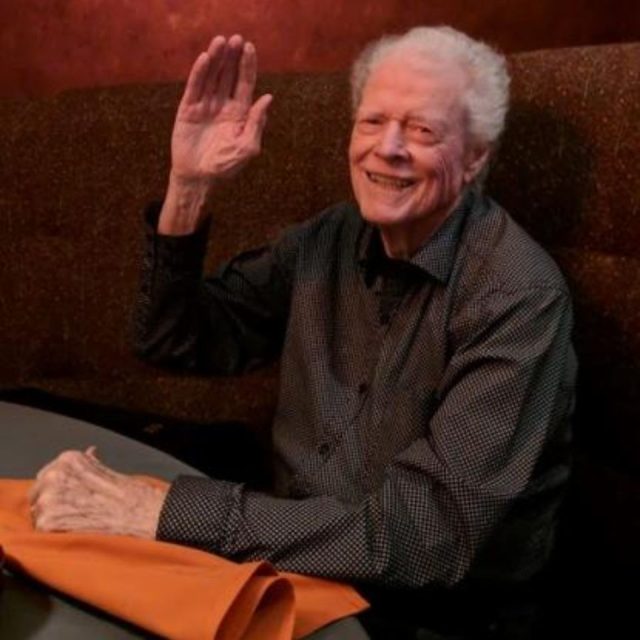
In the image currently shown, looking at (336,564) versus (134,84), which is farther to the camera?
(134,84)

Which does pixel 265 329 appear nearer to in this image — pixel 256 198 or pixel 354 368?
pixel 354 368

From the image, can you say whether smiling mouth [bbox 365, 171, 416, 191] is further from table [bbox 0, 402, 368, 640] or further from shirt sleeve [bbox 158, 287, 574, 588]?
table [bbox 0, 402, 368, 640]

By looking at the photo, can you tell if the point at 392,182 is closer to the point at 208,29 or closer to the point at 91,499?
the point at 91,499

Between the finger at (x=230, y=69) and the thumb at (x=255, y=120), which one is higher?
the finger at (x=230, y=69)

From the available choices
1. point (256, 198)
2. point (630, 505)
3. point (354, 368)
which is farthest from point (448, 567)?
point (256, 198)

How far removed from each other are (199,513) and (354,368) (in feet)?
1.50

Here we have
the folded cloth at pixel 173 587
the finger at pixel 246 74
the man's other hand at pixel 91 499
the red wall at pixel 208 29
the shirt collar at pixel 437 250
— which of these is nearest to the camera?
the folded cloth at pixel 173 587

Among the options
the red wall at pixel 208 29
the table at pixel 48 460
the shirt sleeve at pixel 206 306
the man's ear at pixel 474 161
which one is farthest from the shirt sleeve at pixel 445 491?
the red wall at pixel 208 29

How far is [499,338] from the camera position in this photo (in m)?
1.11

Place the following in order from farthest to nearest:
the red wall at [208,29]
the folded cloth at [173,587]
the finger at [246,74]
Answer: the red wall at [208,29]
the finger at [246,74]
the folded cloth at [173,587]

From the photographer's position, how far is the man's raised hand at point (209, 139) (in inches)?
53.7

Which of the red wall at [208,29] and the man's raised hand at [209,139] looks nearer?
the man's raised hand at [209,139]

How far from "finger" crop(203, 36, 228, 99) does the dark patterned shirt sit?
0.21 meters

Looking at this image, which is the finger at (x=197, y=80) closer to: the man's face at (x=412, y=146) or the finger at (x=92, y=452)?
the man's face at (x=412, y=146)
